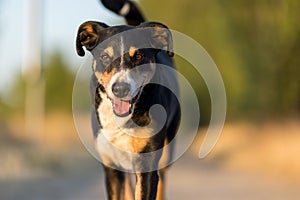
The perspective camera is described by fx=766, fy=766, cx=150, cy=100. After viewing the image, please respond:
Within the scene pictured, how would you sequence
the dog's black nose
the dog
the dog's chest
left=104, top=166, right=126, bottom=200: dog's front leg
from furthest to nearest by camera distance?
left=104, top=166, right=126, bottom=200: dog's front leg, the dog's chest, the dog, the dog's black nose

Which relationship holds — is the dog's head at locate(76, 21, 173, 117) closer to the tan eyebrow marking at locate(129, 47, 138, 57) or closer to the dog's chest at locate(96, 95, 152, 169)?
the tan eyebrow marking at locate(129, 47, 138, 57)

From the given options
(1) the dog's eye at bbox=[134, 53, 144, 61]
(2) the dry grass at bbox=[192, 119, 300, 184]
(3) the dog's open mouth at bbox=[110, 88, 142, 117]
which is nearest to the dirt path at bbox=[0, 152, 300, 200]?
(2) the dry grass at bbox=[192, 119, 300, 184]

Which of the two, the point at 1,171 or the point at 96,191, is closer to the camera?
the point at 96,191

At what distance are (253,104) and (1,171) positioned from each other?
7.97 metres

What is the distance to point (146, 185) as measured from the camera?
5.09m

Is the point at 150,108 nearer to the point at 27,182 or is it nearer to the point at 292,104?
the point at 27,182

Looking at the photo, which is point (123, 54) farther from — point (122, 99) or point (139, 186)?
point (139, 186)

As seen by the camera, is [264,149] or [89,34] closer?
[89,34]

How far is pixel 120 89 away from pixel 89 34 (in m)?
0.58

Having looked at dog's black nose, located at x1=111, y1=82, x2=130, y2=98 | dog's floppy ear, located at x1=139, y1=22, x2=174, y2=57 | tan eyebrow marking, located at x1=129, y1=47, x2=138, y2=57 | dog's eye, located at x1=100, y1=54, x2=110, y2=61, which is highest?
dog's floppy ear, located at x1=139, y1=22, x2=174, y2=57

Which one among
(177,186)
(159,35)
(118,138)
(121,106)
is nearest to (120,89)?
(121,106)

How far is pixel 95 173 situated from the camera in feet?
40.0

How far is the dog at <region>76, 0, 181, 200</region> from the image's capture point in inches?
180

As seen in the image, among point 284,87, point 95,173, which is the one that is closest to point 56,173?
point 95,173
